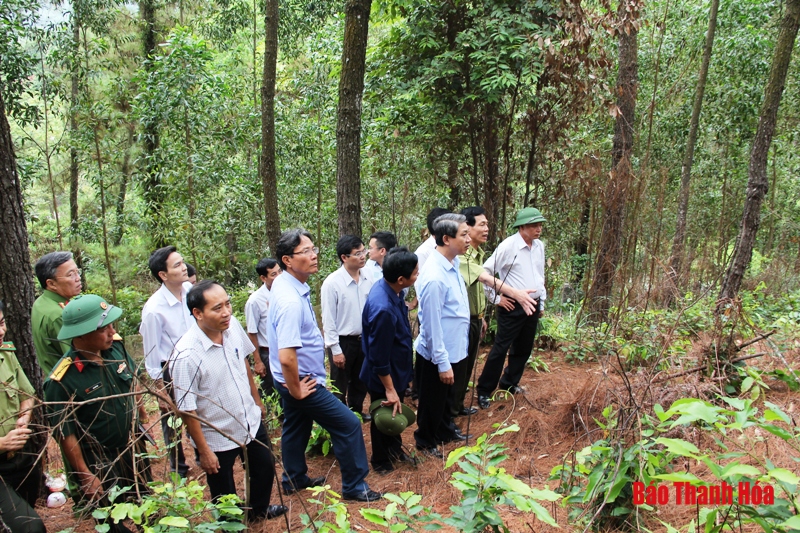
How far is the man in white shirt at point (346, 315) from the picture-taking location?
4.93 meters

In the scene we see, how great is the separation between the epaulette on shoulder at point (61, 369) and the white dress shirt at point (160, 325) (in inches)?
47.0

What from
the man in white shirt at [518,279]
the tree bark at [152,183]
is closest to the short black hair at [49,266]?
the man in white shirt at [518,279]

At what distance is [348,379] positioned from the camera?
5305 millimetres

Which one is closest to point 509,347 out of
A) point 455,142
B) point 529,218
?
point 529,218

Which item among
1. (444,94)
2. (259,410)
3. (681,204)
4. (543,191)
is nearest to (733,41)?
(681,204)

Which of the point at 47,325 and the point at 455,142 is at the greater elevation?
the point at 455,142

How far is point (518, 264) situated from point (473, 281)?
0.50 metres

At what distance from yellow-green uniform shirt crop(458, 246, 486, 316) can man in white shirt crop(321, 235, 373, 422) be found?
37.2 inches

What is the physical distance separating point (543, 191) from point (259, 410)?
601 cm

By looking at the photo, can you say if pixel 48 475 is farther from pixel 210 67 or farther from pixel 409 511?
pixel 210 67

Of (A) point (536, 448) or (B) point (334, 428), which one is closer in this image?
(B) point (334, 428)

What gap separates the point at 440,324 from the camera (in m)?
4.13

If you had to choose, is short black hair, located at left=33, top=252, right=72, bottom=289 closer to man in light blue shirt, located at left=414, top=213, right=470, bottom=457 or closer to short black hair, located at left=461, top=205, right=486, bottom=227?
man in light blue shirt, located at left=414, top=213, right=470, bottom=457

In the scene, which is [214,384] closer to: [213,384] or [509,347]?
[213,384]
